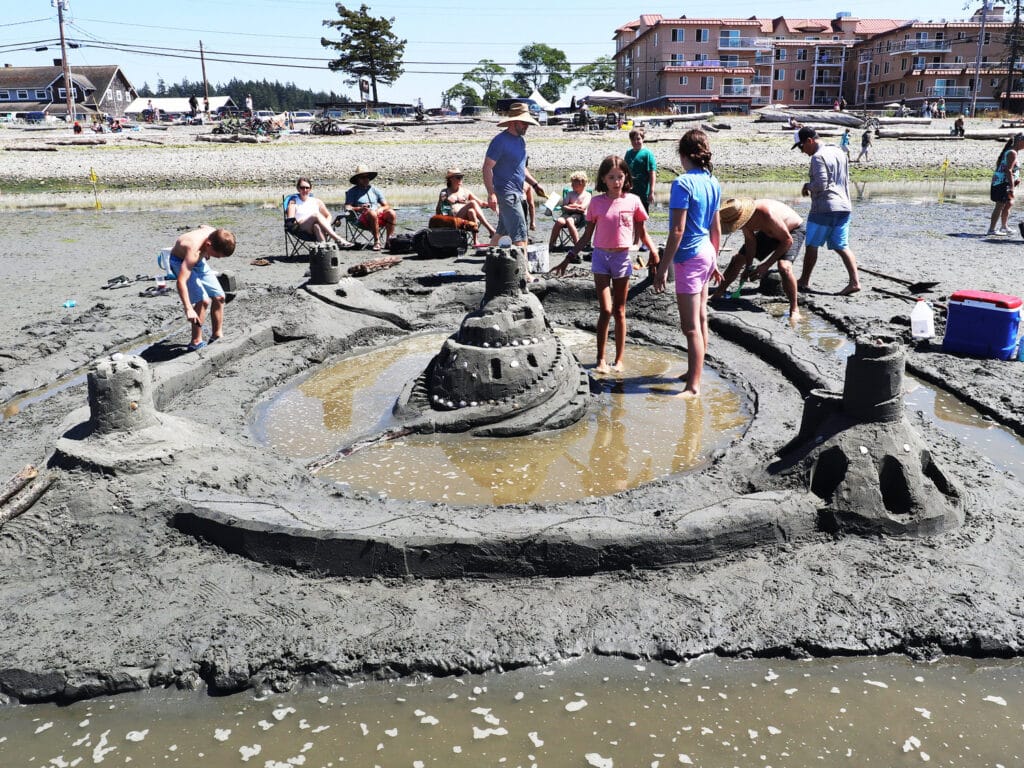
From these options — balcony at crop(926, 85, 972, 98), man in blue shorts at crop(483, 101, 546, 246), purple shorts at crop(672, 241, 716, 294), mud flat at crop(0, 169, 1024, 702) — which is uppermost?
balcony at crop(926, 85, 972, 98)

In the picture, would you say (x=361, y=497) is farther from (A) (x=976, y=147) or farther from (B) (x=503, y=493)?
(A) (x=976, y=147)

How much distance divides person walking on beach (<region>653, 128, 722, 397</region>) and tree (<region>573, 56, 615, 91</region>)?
76303 mm

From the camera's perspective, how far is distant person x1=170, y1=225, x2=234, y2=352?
6711mm

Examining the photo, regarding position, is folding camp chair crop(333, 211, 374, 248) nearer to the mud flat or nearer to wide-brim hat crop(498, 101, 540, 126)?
wide-brim hat crop(498, 101, 540, 126)

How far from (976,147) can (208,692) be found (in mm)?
38597

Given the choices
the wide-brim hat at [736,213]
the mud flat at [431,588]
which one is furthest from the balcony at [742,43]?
the mud flat at [431,588]

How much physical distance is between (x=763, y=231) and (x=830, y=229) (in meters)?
0.72

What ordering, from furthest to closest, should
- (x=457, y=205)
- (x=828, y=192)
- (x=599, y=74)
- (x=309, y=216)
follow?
(x=599, y=74), (x=457, y=205), (x=309, y=216), (x=828, y=192)

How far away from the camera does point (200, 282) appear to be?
278 inches

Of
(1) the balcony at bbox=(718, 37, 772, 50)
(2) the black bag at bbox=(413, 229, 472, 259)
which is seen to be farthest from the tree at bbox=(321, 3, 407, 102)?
(2) the black bag at bbox=(413, 229, 472, 259)

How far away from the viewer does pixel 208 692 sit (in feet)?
10.00

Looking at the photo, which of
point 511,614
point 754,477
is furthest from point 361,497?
point 754,477

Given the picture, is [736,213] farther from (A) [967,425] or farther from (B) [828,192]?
(A) [967,425]

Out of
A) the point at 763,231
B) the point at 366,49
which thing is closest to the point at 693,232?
the point at 763,231
